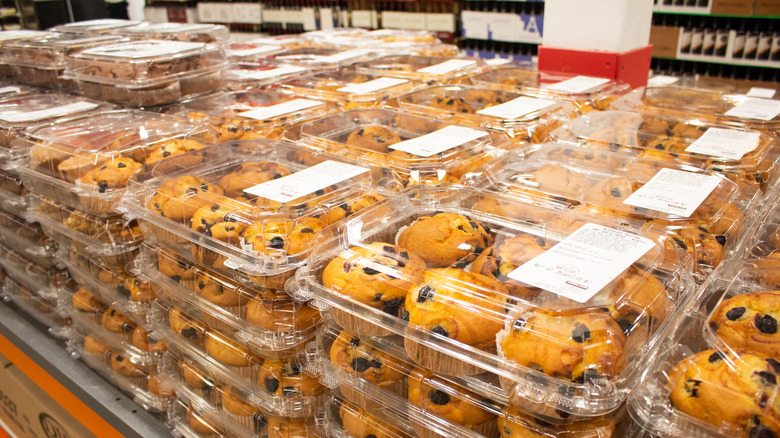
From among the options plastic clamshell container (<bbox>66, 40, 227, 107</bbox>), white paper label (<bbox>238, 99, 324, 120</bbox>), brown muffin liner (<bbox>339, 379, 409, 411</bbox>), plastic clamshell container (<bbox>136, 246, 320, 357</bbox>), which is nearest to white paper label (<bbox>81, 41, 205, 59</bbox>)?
plastic clamshell container (<bbox>66, 40, 227, 107</bbox>)

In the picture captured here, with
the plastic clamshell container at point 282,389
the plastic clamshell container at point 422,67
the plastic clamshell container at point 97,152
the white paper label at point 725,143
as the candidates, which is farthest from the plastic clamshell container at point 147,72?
the white paper label at point 725,143

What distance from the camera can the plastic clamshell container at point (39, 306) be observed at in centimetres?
190

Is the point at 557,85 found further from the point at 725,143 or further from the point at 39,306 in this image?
the point at 39,306

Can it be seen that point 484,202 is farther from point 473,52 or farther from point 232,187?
point 473,52

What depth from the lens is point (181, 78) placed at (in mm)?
2178

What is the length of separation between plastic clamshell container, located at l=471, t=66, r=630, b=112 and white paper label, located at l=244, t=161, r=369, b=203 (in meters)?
1.06

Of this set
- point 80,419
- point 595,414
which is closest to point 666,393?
point 595,414

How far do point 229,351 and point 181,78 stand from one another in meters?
1.38

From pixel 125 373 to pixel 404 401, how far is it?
111cm

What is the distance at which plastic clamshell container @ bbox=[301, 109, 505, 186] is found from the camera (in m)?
1.41

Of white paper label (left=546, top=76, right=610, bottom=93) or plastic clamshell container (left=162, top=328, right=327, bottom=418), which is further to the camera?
white paper label (left=546, top=76, right=610, bottom=93)

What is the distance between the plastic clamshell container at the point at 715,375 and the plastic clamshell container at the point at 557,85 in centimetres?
130

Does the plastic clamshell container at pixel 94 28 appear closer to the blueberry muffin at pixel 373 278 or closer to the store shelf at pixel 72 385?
the store shelf at pixel 72 385

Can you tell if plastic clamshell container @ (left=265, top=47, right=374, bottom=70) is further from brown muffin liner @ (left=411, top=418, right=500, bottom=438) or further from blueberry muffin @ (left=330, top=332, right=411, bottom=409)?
brown muffin liner @ (left=411, top=418, right=500, bottom=438)
